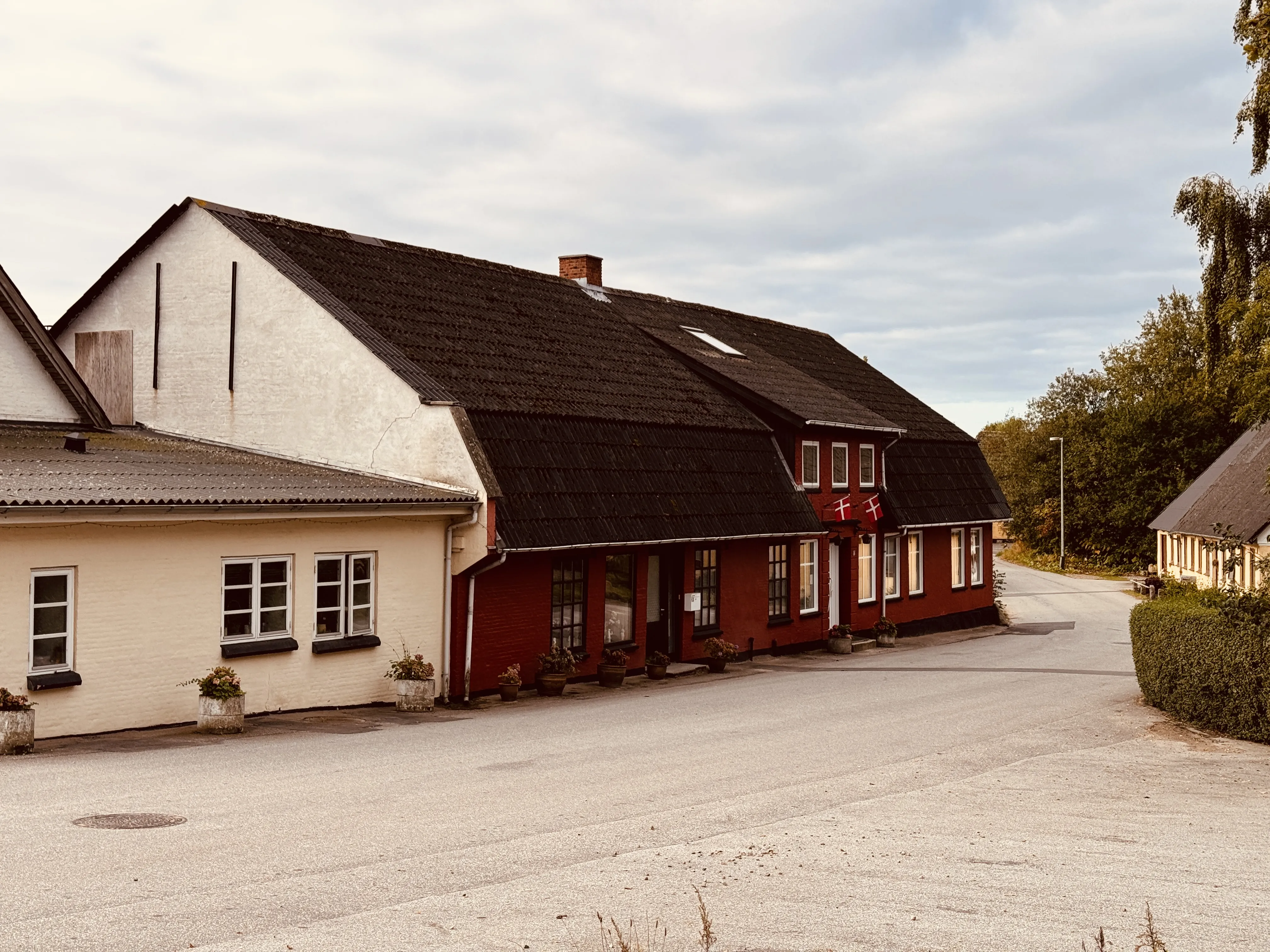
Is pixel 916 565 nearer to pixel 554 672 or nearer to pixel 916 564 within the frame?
pixel 916 564

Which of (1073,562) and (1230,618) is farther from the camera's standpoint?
(1073,562)

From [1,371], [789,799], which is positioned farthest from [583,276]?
[789,799]

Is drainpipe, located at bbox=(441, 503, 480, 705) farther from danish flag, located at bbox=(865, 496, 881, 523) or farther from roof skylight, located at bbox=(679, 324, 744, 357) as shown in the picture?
danish flag, located at bbox=(865, 496, 881, 523)

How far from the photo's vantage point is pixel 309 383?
20.6 meters

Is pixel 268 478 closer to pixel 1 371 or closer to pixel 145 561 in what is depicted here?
pixel 145 561

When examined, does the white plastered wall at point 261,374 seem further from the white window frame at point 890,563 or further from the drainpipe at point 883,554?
the white window frame at point 890,563

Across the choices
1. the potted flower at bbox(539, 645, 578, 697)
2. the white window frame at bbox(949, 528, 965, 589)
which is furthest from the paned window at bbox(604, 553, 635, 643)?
the white window frame at bbox(949, 528, 965, 589)

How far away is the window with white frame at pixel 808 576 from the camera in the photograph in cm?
2917

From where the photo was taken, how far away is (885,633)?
32031 mm

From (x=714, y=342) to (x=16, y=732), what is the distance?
21052mm

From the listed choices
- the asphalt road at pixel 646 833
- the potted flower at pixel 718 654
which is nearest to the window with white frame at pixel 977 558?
the potted flower at pixel 718 654

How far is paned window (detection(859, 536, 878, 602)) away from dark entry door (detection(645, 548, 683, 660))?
8.33 meters

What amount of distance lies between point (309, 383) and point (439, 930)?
571 inches

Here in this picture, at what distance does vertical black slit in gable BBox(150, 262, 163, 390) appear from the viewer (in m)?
22.2
